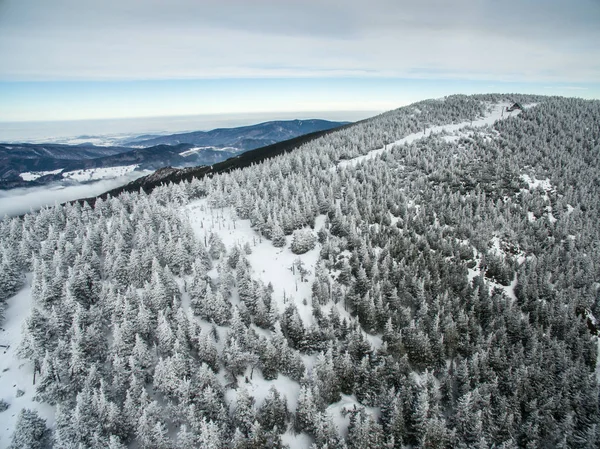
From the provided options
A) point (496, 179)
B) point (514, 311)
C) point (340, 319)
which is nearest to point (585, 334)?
point (514, 311)

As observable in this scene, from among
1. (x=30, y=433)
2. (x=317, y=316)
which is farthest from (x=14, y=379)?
(x=317, y=316)

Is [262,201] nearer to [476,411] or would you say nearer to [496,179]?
[476,411]

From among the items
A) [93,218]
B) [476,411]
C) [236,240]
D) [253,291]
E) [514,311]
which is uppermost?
[93,218]

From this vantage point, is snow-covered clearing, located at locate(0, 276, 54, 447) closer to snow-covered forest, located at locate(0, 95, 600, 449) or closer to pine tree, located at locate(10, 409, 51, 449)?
snow-covered forest, located at locate(0, 95, 600, 449)

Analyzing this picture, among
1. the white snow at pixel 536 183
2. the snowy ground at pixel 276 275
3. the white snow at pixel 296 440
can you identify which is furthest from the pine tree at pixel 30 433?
the white snow at pixel 536 183

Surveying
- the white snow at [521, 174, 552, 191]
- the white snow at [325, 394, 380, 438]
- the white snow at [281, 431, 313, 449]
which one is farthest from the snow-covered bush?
the white snow at [521, 174, 552, 191]

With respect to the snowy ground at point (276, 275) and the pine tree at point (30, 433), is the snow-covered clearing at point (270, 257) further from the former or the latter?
the pine tree at point (30, 433)
